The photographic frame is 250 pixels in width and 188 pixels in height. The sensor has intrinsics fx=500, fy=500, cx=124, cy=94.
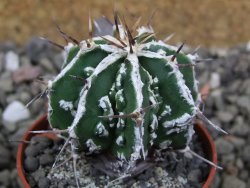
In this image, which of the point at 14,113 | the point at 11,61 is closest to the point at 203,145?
the point at 14,113

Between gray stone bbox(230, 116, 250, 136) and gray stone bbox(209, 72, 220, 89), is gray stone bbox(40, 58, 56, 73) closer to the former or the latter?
gray stone bbox(209, 72, 220, 89)

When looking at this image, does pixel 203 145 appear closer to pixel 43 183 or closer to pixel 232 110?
pixel 43 183

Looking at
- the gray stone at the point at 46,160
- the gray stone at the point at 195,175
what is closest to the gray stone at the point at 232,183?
the gray stone at the point at 195,175

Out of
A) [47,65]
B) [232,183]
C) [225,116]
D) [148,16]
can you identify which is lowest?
[232,183]

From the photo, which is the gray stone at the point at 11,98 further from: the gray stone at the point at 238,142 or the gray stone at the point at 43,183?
the gray stone at the point at 238,142

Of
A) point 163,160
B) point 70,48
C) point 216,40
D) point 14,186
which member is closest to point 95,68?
point 70,48

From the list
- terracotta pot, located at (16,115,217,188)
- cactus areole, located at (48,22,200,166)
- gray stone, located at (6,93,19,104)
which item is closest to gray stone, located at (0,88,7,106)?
gray stone, located at (6,93,19,104)
